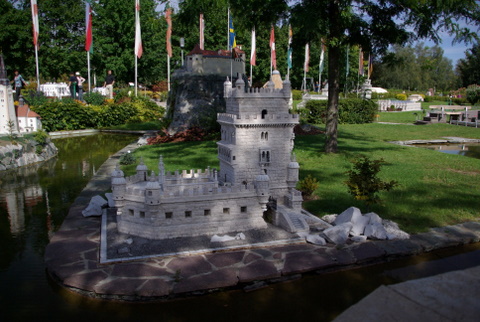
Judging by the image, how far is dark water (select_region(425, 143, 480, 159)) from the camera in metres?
32.3

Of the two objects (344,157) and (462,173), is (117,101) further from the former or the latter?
(462,173)

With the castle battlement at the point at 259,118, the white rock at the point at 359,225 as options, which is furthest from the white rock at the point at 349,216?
the castle battlement at the point at 259,118

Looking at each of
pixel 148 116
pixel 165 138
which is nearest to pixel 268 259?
pixel 165 138

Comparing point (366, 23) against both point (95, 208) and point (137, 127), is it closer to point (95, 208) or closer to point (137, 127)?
point (95, 208)

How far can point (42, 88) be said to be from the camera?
54188 mm

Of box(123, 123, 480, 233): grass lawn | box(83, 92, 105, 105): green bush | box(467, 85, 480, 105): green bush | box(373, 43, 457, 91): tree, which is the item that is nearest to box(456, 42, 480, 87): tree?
box(373, 43, 457, 91): tree

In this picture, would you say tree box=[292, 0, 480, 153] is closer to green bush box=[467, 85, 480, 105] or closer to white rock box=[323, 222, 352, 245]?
white rock box=[323, 222, 352, 245]

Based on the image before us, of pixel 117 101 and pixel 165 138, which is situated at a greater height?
pixel 117 101

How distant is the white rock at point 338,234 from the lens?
43.8 feet

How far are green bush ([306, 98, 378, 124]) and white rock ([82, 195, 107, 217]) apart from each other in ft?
106

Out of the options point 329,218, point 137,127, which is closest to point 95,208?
point 329,218

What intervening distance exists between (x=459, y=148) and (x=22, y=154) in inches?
1435

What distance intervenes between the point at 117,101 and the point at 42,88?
11357 millimetres

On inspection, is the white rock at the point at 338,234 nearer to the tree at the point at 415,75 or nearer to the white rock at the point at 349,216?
the white rock at the point at 349,216
